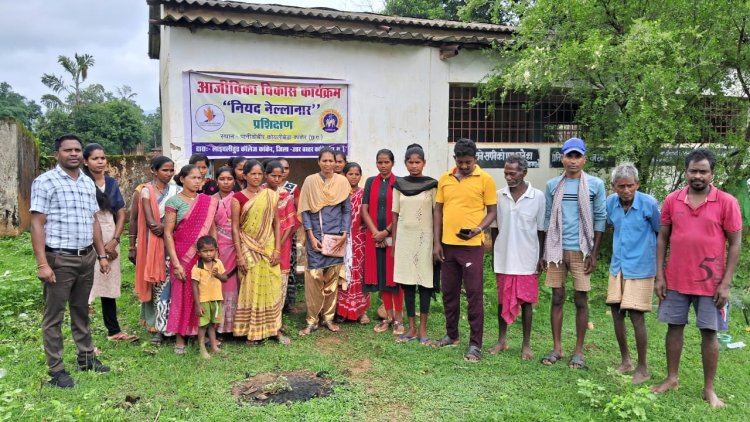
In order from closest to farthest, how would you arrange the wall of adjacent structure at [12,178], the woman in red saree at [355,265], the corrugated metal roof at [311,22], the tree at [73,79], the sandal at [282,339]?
the sandal at [282,339]
the woman in red saree at [355,265]
the corrugated metal roof at [311,22]
the wall of adjacent structure at [12,178]
the tree at [73,79]

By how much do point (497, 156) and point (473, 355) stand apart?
4834 millimetres

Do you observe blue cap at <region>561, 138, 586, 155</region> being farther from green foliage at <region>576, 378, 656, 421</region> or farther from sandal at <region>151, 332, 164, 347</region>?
sandal at <region>151, 332, 164, 347</region>

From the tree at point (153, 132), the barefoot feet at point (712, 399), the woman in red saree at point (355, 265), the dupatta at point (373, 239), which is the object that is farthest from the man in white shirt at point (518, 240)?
the tree at point (153, 132)

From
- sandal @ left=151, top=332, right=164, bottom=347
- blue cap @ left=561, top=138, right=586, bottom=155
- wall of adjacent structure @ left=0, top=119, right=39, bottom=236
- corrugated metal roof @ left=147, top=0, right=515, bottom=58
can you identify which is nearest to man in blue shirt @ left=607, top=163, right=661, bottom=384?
blue cap @ left=561, top=138, right=586, bottom=155

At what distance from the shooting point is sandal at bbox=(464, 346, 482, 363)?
4234mm

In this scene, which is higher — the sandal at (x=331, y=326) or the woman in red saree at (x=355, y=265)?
the woman in red saree at (x=355, y=265)

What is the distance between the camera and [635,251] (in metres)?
3.77

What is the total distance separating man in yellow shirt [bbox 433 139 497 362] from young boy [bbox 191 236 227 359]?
6.07ft

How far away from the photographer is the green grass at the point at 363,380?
10.8 ft

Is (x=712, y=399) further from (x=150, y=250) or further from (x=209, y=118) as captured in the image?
(x=209, y=118)

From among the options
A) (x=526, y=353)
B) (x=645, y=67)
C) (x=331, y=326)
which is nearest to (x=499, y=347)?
(x=526, y=353)

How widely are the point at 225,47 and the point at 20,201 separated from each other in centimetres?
561

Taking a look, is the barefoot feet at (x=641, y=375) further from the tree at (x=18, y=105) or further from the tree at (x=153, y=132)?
the tree at (x=18, y=105)

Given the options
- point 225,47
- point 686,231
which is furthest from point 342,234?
point 225,47
